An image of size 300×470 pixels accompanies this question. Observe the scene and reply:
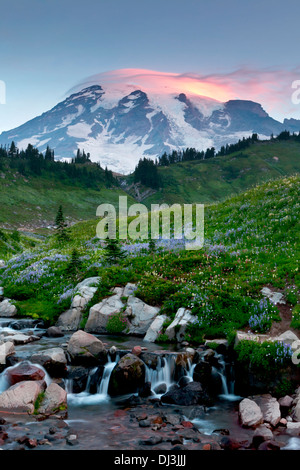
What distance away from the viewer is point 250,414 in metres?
10.5

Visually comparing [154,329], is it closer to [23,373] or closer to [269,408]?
[23,373]

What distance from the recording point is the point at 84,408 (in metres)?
11.6

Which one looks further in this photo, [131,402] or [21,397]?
[131,402]

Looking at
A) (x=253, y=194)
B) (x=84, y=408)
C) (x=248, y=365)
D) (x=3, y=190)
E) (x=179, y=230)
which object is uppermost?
(x=3, y=190)

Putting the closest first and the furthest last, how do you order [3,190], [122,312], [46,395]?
1. [46,395]
2. [122,312]
3. [3,190]

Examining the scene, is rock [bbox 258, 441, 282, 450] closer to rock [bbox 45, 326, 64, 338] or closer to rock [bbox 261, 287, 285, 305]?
rock [bbox 261, 287, 285, 305]

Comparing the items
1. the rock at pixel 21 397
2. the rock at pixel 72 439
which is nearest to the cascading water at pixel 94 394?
the rock at pixel 21 397

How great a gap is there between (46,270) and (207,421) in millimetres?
17476

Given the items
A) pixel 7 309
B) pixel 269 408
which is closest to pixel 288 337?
pixel 269 408

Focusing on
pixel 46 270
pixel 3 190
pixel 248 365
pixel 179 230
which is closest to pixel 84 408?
pixel 248 365

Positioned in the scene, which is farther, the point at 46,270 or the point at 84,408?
the point at 46,270

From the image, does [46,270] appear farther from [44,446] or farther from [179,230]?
[44,446]

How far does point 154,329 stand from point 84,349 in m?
3.92

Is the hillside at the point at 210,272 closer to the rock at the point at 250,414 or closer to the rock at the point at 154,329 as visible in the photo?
the rock at the point at 154,329
